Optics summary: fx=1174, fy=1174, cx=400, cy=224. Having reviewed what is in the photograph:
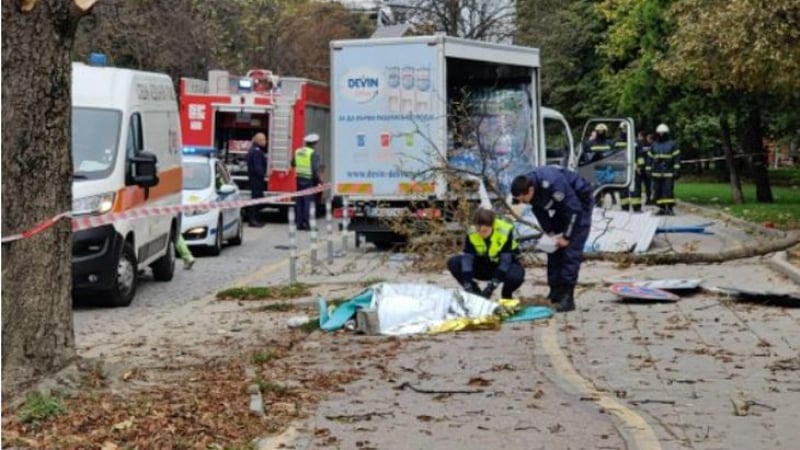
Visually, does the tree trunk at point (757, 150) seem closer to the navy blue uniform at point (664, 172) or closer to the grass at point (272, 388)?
the navy blue uniform at point (664, 172)

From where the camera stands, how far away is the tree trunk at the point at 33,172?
695cm

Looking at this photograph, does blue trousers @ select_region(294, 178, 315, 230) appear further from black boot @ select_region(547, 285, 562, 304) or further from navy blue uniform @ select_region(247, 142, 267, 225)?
black boot @ select_region(547, 285, 562, 304)

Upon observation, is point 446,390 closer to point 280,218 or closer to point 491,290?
point 491,290

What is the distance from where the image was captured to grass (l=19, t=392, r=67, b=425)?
6246 mm

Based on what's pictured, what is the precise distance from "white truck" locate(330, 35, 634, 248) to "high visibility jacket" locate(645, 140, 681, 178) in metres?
6.42

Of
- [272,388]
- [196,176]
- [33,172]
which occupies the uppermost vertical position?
[33,172]

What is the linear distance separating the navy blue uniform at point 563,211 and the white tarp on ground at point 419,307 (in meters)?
0.90

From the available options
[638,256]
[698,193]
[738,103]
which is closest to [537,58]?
[638,256]

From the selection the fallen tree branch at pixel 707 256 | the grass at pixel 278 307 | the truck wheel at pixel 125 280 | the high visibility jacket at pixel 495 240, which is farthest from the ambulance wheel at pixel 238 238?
the high visibility jacket at pixel 495 240

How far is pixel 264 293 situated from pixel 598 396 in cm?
633

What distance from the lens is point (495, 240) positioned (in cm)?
1087

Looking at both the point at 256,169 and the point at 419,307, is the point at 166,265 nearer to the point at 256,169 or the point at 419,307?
the point at 419,307

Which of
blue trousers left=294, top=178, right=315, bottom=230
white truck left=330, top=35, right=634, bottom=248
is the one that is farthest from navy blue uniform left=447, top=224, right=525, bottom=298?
blue trousers left=294, top=178, right=315, bottom=230

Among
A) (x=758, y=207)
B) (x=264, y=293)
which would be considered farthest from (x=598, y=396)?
(x=758, y=207)
